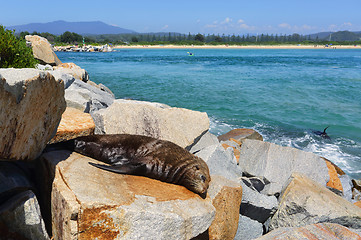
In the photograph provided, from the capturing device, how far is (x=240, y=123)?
15.0 meters

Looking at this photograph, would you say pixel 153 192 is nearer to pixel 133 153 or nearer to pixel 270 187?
pixel 133 153

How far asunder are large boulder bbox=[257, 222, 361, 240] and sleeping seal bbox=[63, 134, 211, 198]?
3.71 feet

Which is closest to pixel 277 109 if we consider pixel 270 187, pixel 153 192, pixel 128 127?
pixel 270 187

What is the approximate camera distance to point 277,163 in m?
6.69

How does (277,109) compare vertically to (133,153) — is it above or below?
below

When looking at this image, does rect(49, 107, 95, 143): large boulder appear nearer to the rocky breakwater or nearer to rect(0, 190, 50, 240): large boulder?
the rocky breakwater

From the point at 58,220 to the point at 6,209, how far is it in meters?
0.53

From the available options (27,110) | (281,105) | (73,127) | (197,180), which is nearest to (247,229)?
(197,180)

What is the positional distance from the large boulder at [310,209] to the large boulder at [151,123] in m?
2.28

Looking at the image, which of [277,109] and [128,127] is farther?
[277,109]

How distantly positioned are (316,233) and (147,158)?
2.59 metres

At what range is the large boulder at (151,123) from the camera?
5844mm

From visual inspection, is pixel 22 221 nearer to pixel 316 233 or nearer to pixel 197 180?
pixel 197 180

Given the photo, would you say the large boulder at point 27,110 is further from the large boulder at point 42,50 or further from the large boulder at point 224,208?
the large boulder at point 42,50
